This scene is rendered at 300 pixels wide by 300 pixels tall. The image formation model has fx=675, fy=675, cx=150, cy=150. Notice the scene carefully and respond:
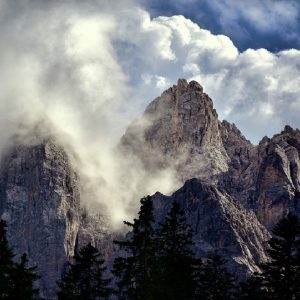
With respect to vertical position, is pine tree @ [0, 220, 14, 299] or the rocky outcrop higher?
the rocky outcrop

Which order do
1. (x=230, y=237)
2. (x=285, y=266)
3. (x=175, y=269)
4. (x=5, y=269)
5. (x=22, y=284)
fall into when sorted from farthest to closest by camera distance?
1. (x=230, y=237)
2. (x=175, y=269)
3. (x=22, y=284)
4. (x=5, y=269)
5. (x=285, y=266)

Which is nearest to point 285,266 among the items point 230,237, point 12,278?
point 12,278

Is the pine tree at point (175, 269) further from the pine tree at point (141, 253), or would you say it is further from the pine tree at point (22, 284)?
the pine tree at point (22, 284)

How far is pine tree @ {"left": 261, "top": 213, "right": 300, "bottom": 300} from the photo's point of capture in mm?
46125

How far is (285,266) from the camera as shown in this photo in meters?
46.9

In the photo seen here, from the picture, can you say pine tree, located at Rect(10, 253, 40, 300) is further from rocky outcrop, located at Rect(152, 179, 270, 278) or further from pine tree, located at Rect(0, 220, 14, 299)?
rocky outcrop, located at Rect(152, 179, 270, 278)

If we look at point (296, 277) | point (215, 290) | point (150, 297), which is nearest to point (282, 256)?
point (296, 277)

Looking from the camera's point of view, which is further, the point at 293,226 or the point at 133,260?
the point at 133,260

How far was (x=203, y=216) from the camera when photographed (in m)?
199

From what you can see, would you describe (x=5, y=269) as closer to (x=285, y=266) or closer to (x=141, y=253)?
(x=141, y=253)

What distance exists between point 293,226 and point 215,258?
1671 centimetres

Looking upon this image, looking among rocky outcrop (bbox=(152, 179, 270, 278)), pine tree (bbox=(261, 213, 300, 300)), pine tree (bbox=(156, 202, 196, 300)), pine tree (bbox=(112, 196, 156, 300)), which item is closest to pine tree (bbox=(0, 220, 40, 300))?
pine tree (bbox=(112, 196, 156, 300))

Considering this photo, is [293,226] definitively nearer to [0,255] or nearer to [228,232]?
[0,255]

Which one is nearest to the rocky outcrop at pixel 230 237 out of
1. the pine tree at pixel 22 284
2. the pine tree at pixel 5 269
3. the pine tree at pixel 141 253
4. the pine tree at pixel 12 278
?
the pine tree at pixel 141 253
